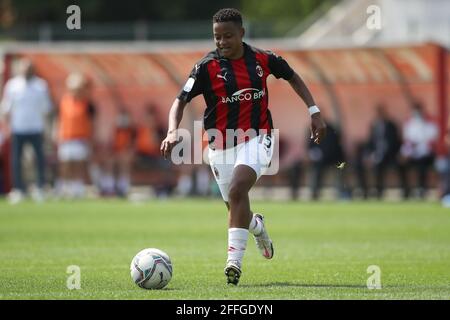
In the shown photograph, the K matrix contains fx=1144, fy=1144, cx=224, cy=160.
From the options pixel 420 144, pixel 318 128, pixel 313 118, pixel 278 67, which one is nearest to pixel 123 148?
pixel 420 144

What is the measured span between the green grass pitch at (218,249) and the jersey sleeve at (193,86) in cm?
176

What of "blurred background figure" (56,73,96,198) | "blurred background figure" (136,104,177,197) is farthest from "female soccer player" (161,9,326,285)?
"blurred background figure" (136,104,177,197)

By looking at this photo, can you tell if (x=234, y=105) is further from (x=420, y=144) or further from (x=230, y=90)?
(x=420, y=144)

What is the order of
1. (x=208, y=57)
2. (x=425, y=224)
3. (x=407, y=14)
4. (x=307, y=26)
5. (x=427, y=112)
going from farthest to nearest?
1. (x=407, y=14)
2. (x=307, y=26)
3. (x=427, y=112)
4. (x=425, y=224)
5. (x=208, y=57)

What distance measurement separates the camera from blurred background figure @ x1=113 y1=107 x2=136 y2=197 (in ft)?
95.6

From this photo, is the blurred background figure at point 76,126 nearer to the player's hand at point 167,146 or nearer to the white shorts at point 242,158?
the white shorts at point 242,158

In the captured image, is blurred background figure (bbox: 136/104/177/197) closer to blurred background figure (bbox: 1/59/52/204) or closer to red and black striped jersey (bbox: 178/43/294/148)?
blurred background figure (bbox: 1/59/52/204)

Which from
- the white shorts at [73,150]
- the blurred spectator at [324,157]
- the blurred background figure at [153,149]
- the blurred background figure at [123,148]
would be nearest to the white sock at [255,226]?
the blurred spectator at [324,157]

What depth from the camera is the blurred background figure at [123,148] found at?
29.1 meters
